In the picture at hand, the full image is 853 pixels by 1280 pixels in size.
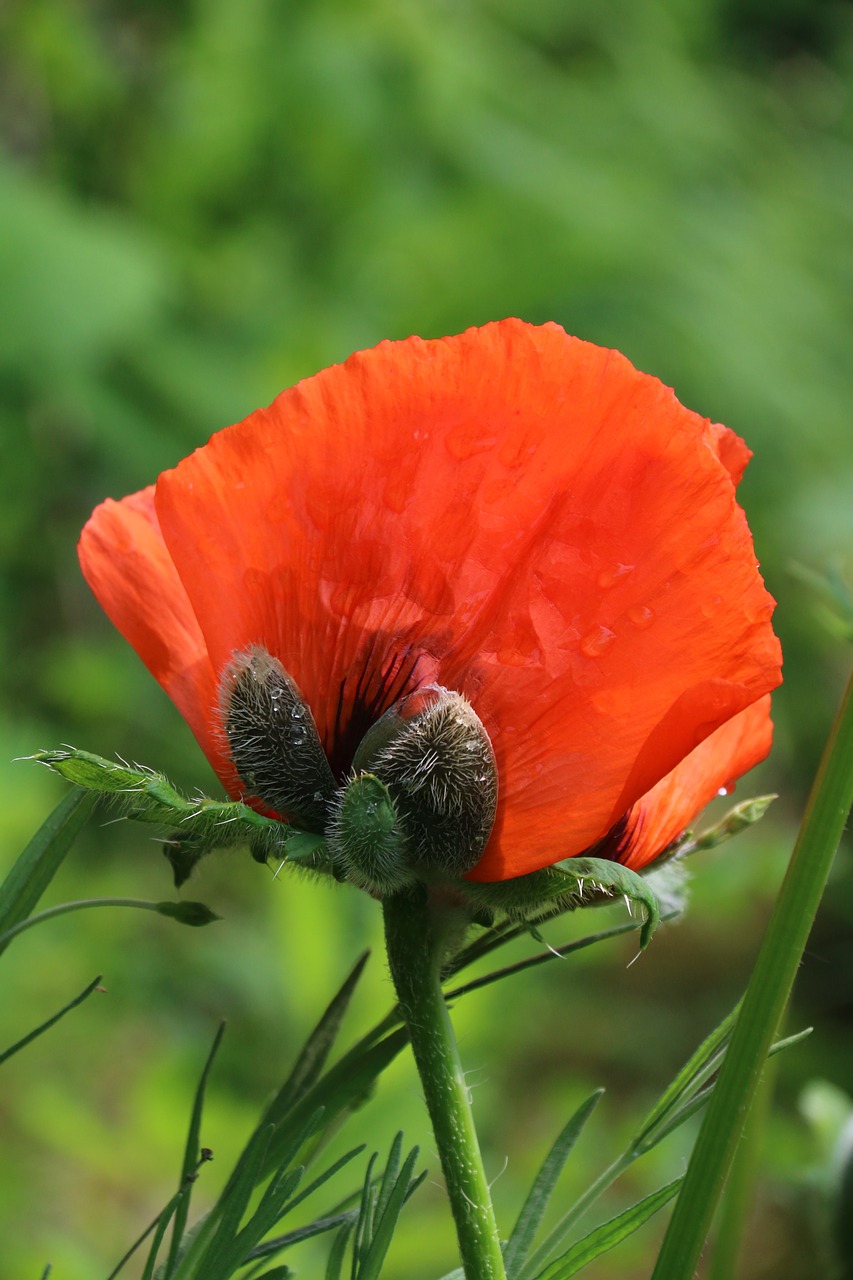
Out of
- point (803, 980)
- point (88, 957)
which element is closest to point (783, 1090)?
point (803, 980)

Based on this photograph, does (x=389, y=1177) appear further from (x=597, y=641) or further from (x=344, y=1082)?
(x=597, y=641)

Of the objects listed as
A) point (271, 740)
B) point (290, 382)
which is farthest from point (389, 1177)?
point (290, 382)

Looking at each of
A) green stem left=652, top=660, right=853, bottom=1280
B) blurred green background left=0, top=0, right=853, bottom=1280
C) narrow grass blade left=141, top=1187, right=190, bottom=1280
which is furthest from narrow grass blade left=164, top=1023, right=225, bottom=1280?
blurred green background left=0, top=0, right=853, bottom=1280

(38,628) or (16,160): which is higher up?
(16,160)

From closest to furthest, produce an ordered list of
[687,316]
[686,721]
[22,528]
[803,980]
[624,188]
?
1. [686,721]
2. [22,528]
3. [803,980]
4. [687,316]
5. [624,188]

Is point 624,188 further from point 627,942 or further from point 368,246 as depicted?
Result: point 627,942

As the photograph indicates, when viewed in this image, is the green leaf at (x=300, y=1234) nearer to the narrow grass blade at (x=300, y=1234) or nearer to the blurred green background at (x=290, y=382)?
the narrow grass blade at (x=300, y=1234)
